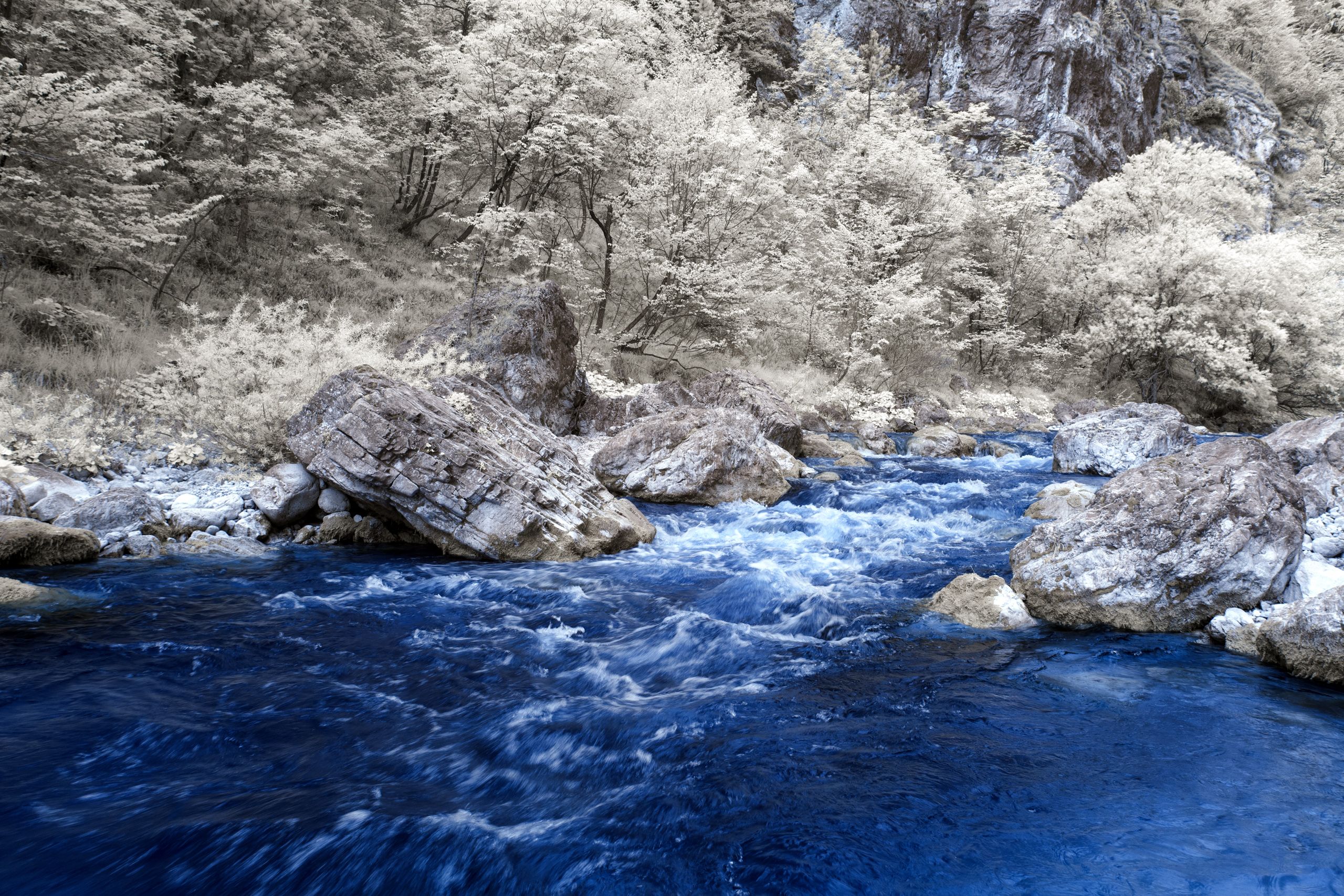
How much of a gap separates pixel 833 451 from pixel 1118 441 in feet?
19.3

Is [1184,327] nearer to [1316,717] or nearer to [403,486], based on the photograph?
[1316,717]

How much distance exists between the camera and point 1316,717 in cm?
405

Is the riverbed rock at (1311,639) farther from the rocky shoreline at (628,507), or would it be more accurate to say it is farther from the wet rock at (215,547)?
the wet rock at (215,547)

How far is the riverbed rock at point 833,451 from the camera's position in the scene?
46.0 feet

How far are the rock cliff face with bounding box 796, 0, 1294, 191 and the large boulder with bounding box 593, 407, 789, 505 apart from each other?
29.5m

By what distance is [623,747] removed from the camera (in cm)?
387

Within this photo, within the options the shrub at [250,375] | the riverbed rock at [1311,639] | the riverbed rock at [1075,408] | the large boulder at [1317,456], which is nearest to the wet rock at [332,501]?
the shrub at [250,375]

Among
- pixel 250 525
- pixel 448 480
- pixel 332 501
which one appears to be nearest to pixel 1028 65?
pixel 448 480

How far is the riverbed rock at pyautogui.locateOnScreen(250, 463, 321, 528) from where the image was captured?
24.5 ft

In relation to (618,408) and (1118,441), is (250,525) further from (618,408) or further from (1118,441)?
(1118,441)

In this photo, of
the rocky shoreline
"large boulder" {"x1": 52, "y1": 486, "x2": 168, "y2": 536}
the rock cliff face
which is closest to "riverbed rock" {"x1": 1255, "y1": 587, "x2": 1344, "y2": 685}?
the rocky shoreline

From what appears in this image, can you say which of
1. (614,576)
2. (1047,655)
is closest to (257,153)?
(614,576)

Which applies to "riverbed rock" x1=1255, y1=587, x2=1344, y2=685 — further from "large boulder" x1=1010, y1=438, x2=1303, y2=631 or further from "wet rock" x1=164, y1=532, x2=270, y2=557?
"wet rock" x1=164, y1=532, x2=270, y2=557

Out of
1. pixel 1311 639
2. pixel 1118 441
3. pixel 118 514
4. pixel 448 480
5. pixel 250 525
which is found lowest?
pixel 250 525
